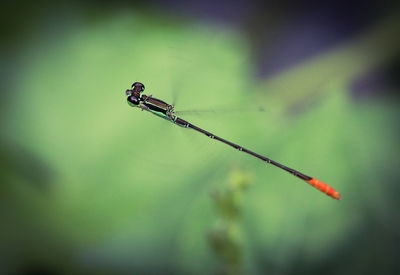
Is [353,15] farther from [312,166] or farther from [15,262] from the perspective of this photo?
[15,262]

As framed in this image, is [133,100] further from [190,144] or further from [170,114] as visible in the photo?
[190,144]

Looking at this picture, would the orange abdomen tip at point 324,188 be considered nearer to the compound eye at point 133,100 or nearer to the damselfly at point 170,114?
the damselfly at point 170,114

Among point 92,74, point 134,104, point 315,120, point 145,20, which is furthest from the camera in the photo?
point 145,20

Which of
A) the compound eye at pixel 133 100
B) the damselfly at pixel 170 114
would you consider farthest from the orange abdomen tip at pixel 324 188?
the compound eye at pixel 133 100

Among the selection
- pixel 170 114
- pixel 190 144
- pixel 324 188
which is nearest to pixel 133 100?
pixel 170 114

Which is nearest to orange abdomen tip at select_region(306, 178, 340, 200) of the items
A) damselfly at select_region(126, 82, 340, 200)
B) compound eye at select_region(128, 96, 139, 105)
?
damselfly at select_region(126, 82, 340, 200)

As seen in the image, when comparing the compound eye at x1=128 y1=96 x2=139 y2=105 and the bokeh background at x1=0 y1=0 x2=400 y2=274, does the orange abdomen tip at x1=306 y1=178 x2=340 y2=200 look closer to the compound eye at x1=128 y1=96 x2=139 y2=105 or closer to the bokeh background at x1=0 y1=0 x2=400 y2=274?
the bokeh background at x1=0 y1=0 x2=400 y2=274

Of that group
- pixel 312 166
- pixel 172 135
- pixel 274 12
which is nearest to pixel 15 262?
pixel 172 135
